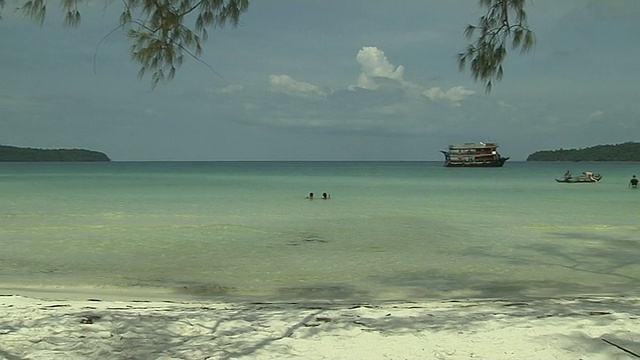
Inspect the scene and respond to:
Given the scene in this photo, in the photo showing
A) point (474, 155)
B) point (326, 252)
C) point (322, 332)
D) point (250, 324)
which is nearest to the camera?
point (322, 332)

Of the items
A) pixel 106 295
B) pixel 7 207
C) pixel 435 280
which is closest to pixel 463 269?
pixel 435 280

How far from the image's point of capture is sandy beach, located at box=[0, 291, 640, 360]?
399 centimetres

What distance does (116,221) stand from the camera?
57.8 ft

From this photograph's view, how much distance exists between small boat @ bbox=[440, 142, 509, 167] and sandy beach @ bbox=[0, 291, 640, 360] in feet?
234

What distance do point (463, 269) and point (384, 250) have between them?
2398 millimetres

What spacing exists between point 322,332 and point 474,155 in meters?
73.6

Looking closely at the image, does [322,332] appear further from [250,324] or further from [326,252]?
[326,252]

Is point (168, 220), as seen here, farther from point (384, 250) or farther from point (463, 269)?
point (463, 269)

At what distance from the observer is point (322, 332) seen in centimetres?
448

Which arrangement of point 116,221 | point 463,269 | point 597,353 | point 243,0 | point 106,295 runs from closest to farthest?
point 597,353 → point 243,0 → point 106,295 → point 463,269 → point 116,221

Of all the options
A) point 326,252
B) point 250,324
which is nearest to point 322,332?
point 250,324

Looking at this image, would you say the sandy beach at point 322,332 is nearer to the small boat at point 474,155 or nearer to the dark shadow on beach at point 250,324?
the dark shadow on beach at point 250,324

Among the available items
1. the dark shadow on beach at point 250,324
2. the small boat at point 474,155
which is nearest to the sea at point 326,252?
the dark shadow on beach at point 250,324

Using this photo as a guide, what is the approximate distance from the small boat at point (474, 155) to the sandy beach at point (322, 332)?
7144cm
